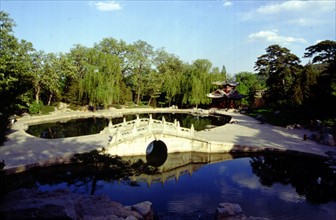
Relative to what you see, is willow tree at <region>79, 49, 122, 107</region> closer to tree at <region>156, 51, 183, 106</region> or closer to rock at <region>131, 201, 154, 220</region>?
tree at <region>156, 51, 183, 106</region>

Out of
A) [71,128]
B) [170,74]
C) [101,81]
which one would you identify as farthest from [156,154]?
[170,74]

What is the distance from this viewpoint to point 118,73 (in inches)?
1602

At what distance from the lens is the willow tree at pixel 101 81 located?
37.9m

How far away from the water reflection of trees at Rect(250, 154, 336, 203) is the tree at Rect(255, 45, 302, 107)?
14.2 m

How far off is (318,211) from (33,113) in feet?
103

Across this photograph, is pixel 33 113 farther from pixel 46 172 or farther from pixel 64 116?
pixel 46 172

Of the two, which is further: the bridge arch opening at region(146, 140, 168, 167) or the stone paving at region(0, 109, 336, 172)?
the bridge arch opening at region(146, 140, 168, 167)

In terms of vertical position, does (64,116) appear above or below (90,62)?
below

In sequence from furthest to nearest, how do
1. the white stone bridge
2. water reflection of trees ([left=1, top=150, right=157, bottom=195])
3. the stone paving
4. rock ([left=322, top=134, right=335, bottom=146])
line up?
rock ([left=322, top=134, right=335, bottom=146])
the white stone bridge
the stone paving
water reflection of trees ([left=1, top=150, right=157, bottom=195])

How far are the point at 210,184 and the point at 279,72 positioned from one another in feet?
104

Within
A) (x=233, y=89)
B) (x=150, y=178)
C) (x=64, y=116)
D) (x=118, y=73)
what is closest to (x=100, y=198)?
(x=150, y=178)

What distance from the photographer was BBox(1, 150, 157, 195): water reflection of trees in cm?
1180

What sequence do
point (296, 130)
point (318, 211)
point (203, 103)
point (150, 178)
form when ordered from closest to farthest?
point (318, 211) → point (150, 178) → point (296, 130) → point (203, 103)

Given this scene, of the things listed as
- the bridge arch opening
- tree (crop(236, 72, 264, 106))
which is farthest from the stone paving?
tree (crop(236, 72, 264, 106))
